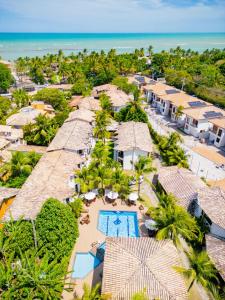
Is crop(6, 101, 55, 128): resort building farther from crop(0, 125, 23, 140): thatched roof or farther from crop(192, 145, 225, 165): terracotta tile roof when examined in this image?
crop(192, 145, 225, 165): terracotta tile roof

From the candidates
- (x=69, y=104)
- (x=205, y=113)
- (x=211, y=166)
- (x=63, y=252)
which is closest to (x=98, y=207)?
(x=63, y=252)

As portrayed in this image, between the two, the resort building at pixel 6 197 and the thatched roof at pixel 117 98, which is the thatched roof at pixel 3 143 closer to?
the resort building at pixel 6 197

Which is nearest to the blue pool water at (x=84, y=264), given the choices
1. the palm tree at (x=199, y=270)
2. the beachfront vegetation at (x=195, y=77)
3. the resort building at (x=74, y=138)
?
the palm tree at (x=199, y=270)

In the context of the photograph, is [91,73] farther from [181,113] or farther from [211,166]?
[211,166]

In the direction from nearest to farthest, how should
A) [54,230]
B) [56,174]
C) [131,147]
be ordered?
[54,230]
[56,174]
[131,147]

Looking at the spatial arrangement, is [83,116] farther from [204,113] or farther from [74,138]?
[204,113]

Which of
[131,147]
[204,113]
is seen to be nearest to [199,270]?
[131,147]

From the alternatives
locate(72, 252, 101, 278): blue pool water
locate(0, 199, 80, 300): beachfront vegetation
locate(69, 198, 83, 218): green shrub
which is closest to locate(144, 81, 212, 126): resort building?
locate(69, 198, 83, 218): green shrub
